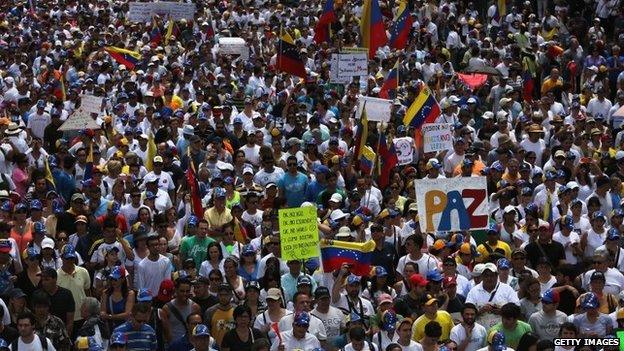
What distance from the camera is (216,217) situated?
1769 cm

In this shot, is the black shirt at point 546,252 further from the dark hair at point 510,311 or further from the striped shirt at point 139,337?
the striped shirt at point 139,337

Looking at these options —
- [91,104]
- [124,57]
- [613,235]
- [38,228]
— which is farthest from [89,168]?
[124,57]

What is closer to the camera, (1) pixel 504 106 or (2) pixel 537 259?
(2) pixel 537 259

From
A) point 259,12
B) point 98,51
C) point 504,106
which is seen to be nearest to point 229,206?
point 504,106

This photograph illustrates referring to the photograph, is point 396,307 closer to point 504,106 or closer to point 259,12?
point 504,106

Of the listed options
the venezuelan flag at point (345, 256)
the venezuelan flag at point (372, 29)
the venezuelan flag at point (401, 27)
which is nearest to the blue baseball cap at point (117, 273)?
the venezuelan flag at point (345, 256)

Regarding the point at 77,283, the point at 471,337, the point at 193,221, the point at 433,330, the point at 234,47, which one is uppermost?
the point at 234,47

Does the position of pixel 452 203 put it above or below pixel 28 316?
above

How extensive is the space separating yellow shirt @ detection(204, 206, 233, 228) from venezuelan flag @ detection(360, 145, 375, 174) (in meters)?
2.92

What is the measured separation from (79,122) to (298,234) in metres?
6.37

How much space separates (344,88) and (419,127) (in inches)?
172

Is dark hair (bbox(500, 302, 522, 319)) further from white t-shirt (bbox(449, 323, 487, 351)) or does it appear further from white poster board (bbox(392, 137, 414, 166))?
white poster board (bbox(392, 137, 414, 166))

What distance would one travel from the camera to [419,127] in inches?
838

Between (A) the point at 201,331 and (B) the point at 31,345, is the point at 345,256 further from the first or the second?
(B) the point at 31,345
